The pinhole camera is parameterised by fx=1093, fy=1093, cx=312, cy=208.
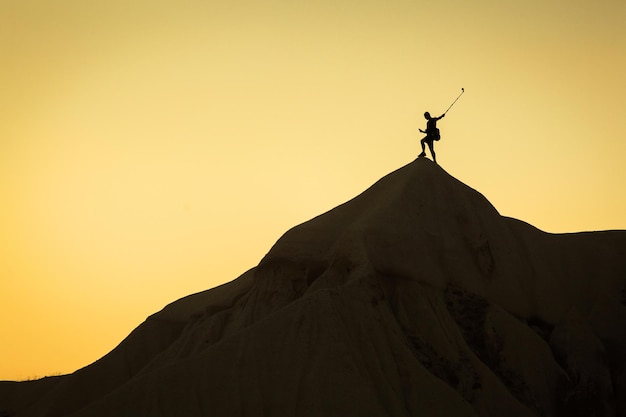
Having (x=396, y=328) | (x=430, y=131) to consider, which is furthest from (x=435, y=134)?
(x=396, y=328)

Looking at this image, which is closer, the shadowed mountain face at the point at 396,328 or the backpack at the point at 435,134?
the shadowed mountain face at the point at 396,328

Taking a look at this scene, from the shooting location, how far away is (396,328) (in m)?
49.3

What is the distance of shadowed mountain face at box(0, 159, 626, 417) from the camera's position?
45.5 m

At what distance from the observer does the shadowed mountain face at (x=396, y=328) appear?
4547 cm

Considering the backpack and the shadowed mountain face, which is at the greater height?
the backpack

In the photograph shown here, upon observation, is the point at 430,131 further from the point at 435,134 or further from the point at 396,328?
the point at 396,328

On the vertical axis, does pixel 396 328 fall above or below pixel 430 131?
below

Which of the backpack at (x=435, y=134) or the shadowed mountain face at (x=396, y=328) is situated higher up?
the backpack at (x=435, y=134)

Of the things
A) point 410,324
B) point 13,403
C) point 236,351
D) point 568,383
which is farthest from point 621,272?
point 13,403

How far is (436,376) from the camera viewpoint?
47.8 meters

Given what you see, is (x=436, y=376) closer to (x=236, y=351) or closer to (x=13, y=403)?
(x=236, y=351)

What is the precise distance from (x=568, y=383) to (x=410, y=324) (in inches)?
314

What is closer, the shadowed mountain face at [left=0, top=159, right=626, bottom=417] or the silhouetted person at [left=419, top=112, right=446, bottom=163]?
the shadowed mountain face at [left=0, top=159, right=626, bottom=417]

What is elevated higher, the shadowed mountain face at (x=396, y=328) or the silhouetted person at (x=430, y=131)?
the silhouetted person at (x=430, y=131)
